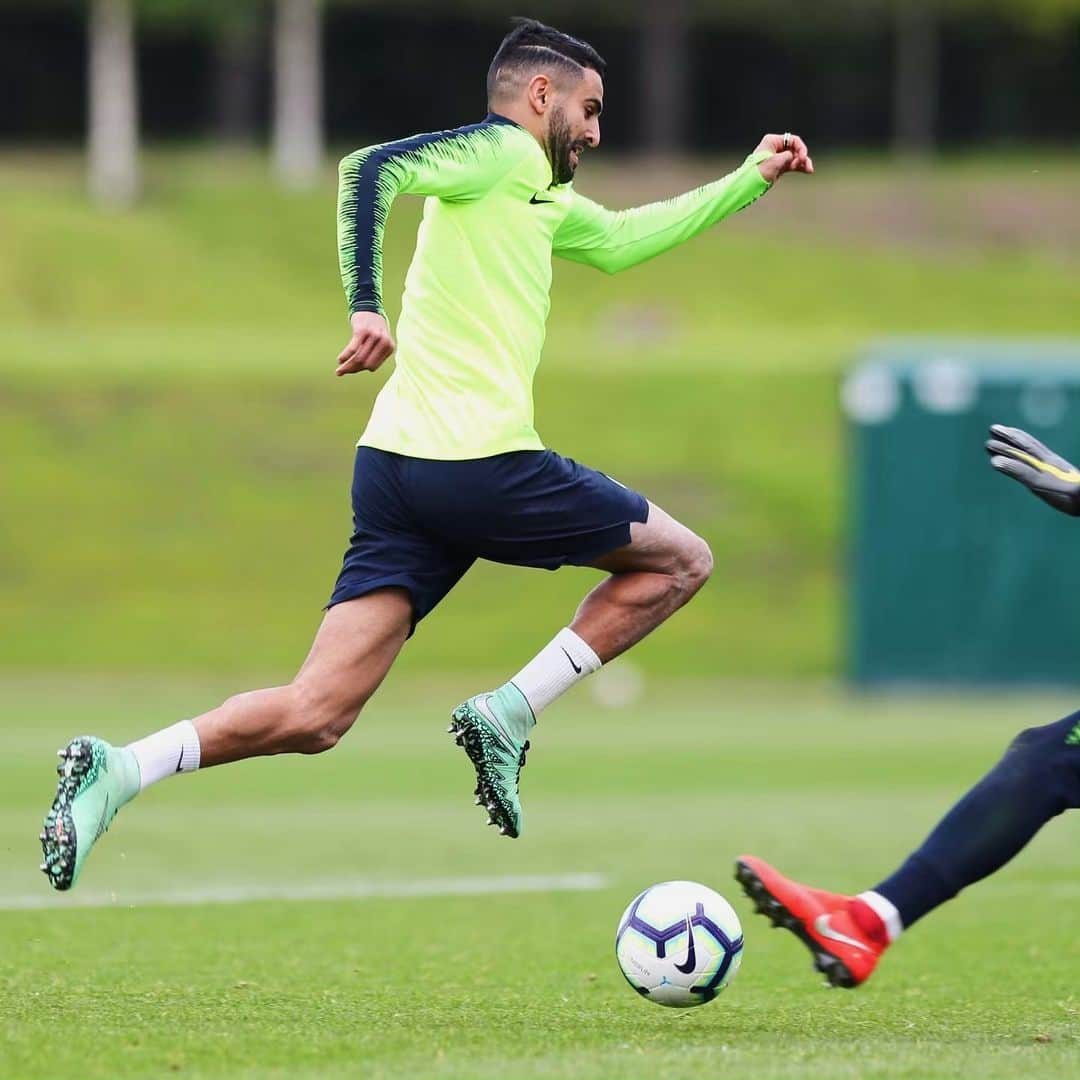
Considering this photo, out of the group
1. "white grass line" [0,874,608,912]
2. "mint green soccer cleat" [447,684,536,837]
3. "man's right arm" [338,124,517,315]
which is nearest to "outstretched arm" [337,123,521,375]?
"man's right arm" [338,124,517,315]

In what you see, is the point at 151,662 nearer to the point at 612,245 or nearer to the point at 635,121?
the point at 612,245

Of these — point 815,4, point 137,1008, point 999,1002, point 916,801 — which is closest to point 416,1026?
point 137,1008

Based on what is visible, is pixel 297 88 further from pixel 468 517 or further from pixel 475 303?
pixel 468 517

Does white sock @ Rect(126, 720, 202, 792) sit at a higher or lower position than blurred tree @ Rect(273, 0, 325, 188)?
lower

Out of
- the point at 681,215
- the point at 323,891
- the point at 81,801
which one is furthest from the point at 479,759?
the point at 323,891

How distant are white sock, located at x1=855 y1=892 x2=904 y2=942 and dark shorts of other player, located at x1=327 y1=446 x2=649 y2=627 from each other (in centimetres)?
153

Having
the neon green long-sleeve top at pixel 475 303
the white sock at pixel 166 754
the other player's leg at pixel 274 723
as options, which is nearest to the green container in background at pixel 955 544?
the neon green long-sleeve top at pixel 475 303

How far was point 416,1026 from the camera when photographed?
6277 millimetres

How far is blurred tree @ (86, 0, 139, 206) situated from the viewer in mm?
46875

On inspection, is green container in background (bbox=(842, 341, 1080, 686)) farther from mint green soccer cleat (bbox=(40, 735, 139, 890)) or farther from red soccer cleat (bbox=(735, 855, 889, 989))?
red soccer cleat (bbox=(735, 855, 889, 989))

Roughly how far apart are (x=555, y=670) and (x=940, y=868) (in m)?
1.62

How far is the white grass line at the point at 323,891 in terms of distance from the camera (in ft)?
30.8

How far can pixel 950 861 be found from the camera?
608cm

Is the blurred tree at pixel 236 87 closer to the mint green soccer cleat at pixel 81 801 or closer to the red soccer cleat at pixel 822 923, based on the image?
the mint green soccer cleat at pixel 81 801
